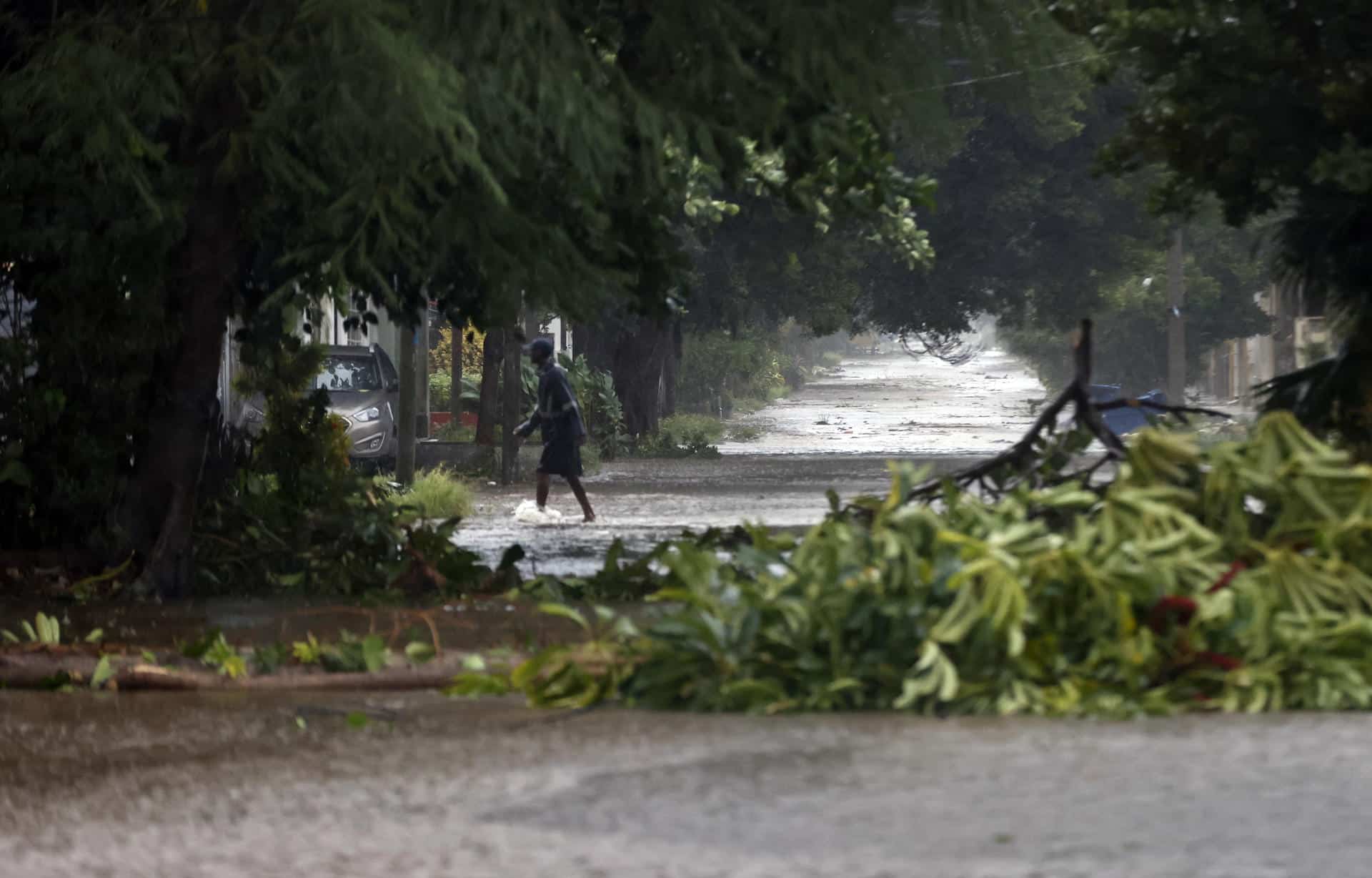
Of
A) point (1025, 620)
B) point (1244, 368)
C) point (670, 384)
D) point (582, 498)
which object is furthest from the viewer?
point (1244, 368)

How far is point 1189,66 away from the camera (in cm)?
1349

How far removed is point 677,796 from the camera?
22.1 feet

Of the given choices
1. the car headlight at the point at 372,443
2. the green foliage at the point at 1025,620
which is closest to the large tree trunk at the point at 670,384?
the car headlight at the point at 372,443

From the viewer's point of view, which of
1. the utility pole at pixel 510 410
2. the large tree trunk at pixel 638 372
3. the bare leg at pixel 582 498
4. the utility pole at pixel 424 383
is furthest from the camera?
the large tree trunk at pixel 638 372

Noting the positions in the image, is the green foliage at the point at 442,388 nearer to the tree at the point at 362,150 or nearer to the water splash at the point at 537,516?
the water splash at the point at 537,516

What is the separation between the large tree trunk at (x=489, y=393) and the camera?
110ft

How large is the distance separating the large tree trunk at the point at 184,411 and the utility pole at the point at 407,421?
10.7 m

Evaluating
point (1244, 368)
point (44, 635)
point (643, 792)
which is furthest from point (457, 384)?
point (1244, 368)

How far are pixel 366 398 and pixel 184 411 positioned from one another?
1624cm

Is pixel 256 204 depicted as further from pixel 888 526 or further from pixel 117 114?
pixel 888 526

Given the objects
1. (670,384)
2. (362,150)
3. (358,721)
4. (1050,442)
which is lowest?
(358,721)

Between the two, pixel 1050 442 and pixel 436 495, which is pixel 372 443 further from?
pixel 1050 442

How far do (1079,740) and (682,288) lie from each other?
263 inches

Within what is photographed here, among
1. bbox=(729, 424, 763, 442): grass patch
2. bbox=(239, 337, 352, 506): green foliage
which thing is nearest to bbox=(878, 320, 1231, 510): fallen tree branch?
bbox=(239, 337, 352, 506): green foliage
